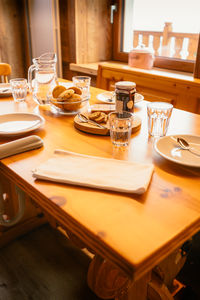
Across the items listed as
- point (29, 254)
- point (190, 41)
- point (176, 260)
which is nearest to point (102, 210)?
point (176, 260)

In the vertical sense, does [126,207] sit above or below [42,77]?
below

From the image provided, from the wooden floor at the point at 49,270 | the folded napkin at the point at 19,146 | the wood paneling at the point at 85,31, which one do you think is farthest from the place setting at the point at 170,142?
the wood paneling at the point at 85,31

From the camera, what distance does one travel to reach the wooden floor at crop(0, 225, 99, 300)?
2.97 ft

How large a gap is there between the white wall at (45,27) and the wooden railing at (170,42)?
78cm

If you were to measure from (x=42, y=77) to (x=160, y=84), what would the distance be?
3.15 ft

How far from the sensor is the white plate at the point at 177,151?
73 centimetres

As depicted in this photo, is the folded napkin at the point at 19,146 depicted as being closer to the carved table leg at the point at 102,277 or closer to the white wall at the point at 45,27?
the carved table leg at the point at 102,277

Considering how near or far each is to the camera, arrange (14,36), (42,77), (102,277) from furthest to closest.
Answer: (14,36) < (42,77) < (102,277)

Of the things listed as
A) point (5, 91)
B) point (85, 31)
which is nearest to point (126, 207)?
point (5, 91)

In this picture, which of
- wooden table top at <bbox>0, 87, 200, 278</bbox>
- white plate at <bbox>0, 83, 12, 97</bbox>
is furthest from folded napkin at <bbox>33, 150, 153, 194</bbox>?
white plate at <bbox>0, 83, 12, 97</bbox>

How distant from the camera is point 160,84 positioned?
193 centimetres

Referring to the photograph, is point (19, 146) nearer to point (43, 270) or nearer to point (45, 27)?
point (43, 270)

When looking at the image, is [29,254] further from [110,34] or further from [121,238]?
[110,34]

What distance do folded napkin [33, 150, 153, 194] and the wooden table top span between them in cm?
2
